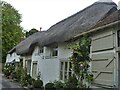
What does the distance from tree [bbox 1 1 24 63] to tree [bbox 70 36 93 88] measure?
3359cm

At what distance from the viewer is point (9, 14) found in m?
47.5

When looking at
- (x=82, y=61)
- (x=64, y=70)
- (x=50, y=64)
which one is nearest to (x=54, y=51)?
(x=50, y=64)

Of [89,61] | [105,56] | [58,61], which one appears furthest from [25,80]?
[105,56]

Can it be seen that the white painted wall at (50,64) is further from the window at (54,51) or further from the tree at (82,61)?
the tree at (82,61)

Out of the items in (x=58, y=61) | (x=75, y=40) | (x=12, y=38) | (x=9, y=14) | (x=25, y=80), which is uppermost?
(x=9, y=14)

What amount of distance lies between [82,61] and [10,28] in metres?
36.5

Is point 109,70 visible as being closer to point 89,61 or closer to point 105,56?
point 105,56

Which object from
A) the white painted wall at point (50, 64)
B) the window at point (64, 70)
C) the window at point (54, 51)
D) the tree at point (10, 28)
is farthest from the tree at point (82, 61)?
the tree at point (10, 28)

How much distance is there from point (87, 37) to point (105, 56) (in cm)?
191

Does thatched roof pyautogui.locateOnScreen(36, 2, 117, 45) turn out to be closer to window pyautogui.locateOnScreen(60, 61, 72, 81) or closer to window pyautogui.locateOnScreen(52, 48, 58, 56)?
window pyautogui.locateOnScreen(52, 48, 58, 56)

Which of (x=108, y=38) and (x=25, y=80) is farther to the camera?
(x=25, y=80)

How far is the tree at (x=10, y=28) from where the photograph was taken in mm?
46206

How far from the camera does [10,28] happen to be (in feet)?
156

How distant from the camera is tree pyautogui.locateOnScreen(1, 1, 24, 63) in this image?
46206 millimetres
